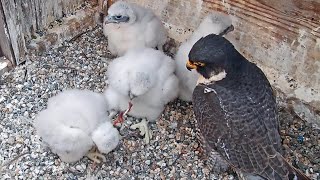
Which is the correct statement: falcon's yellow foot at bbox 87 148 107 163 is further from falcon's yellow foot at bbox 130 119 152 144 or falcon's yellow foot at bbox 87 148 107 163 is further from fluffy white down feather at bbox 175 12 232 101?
fluffy white down feather at bbox 175 12 232 101

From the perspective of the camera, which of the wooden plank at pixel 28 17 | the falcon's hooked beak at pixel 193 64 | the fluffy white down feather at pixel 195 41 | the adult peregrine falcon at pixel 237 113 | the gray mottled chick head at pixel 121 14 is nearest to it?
the adult peregrine falcon at pixel 237 113

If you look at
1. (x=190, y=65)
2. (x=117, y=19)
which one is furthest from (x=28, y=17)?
(x=190, y=65)

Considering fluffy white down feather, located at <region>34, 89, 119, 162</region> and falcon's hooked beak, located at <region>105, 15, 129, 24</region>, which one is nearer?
fluffy white down feather, located at <region>34, 89, 119, 162</region>

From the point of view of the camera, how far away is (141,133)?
10.7ft

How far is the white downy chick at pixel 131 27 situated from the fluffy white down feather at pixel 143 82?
18 cm

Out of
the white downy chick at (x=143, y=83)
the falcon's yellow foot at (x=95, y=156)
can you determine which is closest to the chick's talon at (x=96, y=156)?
the falcon's yellow foot at (x=95, y=156)

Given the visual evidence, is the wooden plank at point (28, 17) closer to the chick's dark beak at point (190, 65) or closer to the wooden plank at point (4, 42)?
the wooden plank at point (4, 42)

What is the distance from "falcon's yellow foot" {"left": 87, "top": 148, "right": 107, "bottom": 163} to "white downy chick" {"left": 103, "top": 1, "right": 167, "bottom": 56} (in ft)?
2.26

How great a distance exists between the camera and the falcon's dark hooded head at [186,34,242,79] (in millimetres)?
2850

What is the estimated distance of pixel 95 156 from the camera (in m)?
3.09

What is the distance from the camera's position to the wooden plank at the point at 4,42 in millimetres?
3392

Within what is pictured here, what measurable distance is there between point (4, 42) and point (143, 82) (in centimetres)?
110

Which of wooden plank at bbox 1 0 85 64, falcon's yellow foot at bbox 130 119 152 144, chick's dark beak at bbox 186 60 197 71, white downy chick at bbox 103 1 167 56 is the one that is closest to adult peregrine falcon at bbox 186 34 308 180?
chick's dark beak at bbox 186 60 197 71

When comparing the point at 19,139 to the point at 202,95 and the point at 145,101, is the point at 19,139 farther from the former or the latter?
the point at 202,95
